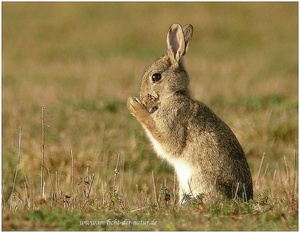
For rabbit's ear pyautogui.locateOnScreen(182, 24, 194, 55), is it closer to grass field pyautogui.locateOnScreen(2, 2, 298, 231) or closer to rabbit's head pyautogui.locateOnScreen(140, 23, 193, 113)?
rabbit's head pyautogui.locateOnScreen(140, 23, 193, 113)

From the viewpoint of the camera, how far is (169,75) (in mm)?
7531

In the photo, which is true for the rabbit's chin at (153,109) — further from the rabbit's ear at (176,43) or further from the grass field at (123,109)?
the grass field at (123,109)

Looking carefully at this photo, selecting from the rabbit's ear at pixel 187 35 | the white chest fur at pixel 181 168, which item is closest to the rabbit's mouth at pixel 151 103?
the white chest fur at pixel 181 168

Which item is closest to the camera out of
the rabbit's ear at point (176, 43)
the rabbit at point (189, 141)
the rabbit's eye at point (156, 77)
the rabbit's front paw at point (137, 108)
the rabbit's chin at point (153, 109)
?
the rabbit at point (189, 141)

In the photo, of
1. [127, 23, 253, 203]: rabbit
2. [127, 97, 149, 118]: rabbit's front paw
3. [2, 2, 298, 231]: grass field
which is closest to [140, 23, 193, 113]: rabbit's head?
[127, 23, 253, 203]: rabbit

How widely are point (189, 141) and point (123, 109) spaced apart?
632cm

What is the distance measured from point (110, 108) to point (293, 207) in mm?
7466

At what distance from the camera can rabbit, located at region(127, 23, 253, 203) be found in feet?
22.7

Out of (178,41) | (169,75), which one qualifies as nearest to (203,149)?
(169,75)

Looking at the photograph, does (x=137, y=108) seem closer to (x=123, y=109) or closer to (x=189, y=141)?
(x=189, y=141)

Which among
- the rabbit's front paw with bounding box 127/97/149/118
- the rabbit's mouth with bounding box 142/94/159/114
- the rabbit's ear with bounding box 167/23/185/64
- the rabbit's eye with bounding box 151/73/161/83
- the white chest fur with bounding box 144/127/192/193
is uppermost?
the rabbit's ear with bounding box 167/23/185/64

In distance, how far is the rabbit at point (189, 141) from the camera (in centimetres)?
691

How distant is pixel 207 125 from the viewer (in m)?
7.12

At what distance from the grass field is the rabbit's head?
0.86 meters
